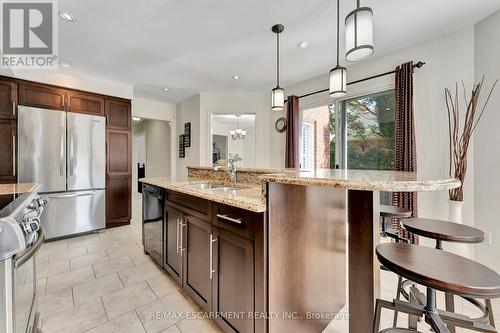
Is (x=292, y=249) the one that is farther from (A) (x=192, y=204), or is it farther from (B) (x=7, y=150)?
(B) (x=7, y=150)

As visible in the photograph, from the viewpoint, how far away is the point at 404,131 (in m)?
2.77

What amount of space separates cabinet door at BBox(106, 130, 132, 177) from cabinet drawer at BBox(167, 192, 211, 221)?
2.38 meters

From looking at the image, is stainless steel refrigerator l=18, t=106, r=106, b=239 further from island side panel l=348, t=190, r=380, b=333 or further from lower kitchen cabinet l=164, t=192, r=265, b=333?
island side panel l=348, t=190, r=380, b=333

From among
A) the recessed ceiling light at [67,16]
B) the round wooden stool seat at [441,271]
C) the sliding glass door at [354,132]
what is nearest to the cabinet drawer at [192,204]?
the round wooden stool seat at [441,271]

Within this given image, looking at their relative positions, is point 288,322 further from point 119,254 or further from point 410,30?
point 410,30

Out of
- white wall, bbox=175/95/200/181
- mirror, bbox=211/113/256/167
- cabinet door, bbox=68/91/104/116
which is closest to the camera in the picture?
cabinet door, bbox=68/91/104/116

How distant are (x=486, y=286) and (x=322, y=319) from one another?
1.08 metres

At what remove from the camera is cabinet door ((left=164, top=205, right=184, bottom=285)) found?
1981 millimetres

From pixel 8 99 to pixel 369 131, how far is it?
5.04 meters

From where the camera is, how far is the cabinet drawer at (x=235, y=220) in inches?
50.5

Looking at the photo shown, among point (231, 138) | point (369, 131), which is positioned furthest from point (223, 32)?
point (231, 138)

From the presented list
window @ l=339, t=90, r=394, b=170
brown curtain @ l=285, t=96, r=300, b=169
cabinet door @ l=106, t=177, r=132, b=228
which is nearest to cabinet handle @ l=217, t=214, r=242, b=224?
window @ l=339, t=90, r=394, b=170

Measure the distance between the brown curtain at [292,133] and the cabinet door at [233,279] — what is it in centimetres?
287

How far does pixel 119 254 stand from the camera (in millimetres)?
2852
